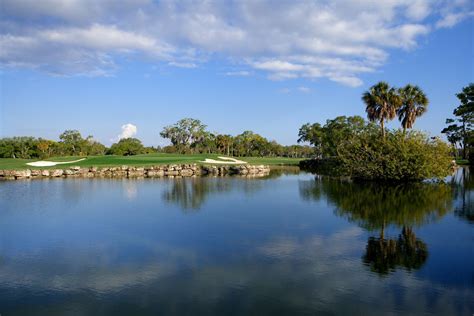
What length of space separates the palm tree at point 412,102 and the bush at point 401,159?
11028 mm

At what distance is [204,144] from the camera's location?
9550cm

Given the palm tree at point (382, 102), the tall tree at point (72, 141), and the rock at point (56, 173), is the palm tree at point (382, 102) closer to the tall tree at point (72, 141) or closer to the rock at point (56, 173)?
the rock at point (56, 173)

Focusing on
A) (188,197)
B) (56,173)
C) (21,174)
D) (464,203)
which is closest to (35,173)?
(21,174)

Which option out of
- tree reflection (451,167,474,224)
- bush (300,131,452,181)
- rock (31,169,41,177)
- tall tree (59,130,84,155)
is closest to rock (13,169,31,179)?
rock (31,169,41,177)

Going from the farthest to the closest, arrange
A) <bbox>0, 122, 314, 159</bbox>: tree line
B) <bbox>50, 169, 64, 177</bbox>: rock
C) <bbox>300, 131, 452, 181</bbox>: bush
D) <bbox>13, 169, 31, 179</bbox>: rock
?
<bbox>0, 122, 314, 159</bbox>: tree line < <bbox>50, 169, 64, 177</bbox>: rock < <bbox>13, 169, 31, 179</bbox>: rock < <bbox>300, 131, 452, 181</bbox>: bush

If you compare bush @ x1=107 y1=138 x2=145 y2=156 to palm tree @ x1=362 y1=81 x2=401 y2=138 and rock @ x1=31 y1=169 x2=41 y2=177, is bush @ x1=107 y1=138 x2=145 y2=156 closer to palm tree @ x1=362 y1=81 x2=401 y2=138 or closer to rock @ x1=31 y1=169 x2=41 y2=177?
rock @ x1=31 y1=169 x2=41 y2=177

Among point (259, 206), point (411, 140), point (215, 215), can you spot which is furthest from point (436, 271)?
point (411, 140)

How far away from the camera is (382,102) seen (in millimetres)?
40469

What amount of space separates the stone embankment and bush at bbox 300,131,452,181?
1188cm

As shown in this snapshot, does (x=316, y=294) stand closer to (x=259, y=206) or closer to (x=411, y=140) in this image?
(x=259, y=206)

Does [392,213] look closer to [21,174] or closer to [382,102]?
[382,102]

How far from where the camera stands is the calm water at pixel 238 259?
6863 millimetres

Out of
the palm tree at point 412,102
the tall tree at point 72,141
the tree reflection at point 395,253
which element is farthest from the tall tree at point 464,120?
the tall tree at point 72,141

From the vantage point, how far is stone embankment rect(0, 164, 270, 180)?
36.6m
